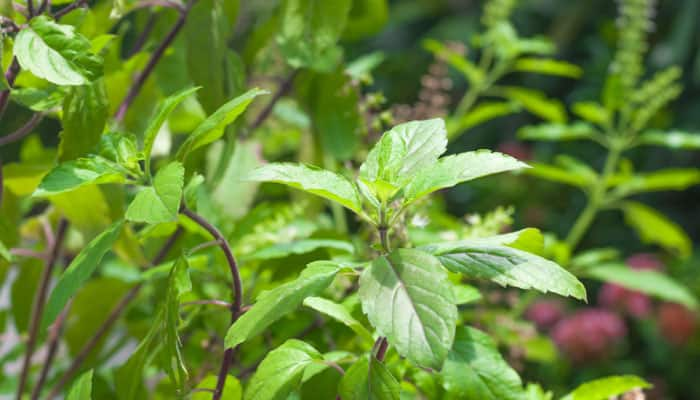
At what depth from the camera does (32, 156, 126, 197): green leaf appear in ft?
1.10

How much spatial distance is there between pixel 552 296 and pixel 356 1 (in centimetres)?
186

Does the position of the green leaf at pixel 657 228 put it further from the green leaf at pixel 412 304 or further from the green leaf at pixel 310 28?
the green leaf at pixel 412 304

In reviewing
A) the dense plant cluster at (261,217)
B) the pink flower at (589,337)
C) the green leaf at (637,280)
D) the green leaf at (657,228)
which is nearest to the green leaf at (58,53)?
the dense plant cluster at (261,217)

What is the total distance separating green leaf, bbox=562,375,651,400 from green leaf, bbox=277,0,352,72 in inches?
10.8

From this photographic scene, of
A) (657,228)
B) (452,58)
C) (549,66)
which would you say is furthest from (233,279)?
(657,228)

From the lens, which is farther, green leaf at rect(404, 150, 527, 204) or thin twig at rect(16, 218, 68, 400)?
thin twig at rect(16, 218, 68, 400)

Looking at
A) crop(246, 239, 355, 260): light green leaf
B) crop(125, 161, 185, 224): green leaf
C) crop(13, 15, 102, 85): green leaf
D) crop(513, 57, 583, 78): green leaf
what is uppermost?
crop(13, 15, 102, 85): green leaf

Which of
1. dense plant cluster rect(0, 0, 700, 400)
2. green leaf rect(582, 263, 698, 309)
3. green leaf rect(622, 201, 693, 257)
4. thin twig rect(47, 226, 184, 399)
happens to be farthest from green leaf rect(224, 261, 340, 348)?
green leaf rect(622, 201, 693, 257)

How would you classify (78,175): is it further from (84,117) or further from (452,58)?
(452,58)

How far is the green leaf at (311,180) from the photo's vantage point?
31cm

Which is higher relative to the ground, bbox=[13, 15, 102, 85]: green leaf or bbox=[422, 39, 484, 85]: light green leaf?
bbox=[13, 15, 102, 85]: green leaf

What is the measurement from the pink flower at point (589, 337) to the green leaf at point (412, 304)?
1.79m

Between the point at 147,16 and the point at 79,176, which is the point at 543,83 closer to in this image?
the point at 147,16

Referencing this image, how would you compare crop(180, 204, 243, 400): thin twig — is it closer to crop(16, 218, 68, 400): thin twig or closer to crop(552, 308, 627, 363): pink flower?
crop(16, 218, 68, 400): thin twig
